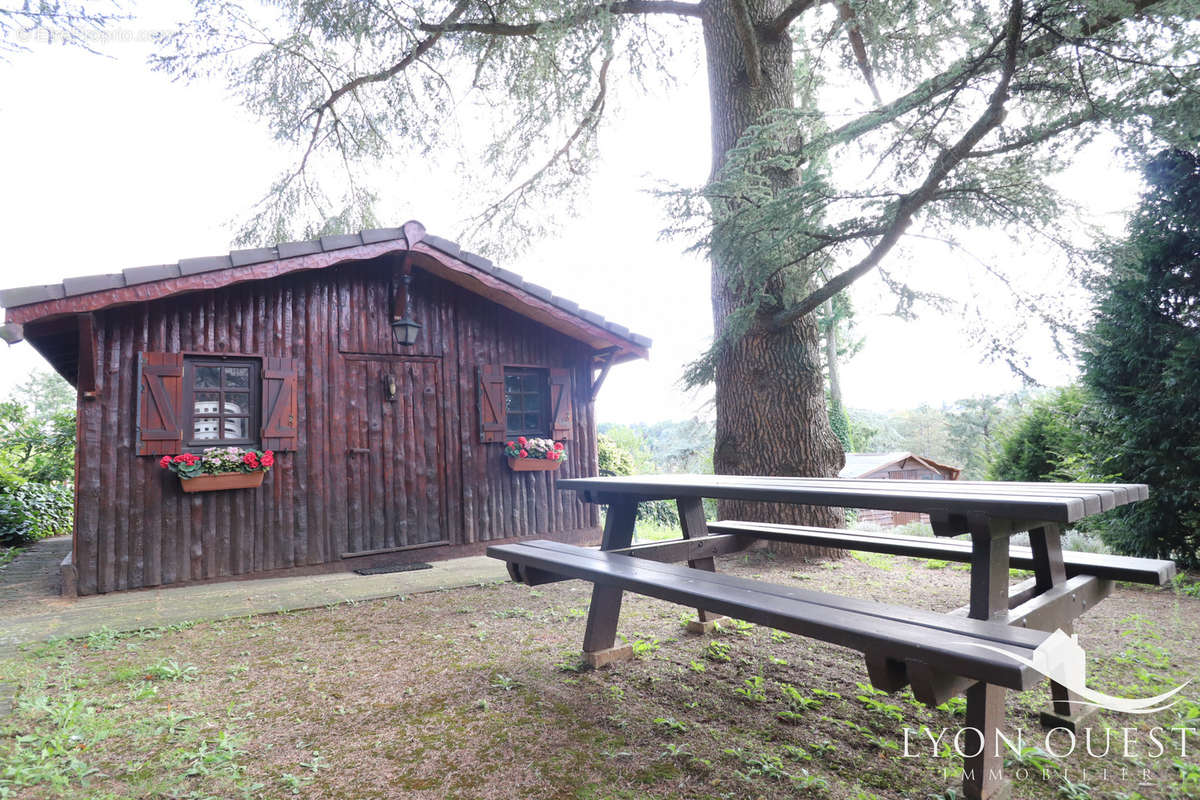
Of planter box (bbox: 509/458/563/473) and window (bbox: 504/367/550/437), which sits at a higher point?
window (bbox: 504/367/550/437)

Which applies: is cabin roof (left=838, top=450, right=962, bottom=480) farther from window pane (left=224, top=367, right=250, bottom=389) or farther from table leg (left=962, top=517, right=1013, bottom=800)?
table leg (left=962, top=517, right=1013, bottom=800)

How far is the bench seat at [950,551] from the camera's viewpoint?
221 centimetres

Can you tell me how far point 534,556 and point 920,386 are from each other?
1836 inches

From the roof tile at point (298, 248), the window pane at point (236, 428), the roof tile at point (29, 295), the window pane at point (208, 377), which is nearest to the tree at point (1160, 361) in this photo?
the roof tile at point (298, 248)

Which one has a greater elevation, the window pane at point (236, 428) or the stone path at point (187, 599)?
the window pane at point (236, 428)

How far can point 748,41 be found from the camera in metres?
5.84

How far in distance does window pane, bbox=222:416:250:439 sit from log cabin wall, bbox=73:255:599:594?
418 millimetres

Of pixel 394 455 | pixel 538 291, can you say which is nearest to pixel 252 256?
A: pixel 394 455

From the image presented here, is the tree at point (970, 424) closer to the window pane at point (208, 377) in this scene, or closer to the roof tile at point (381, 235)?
the roof tile at point (381, 235)

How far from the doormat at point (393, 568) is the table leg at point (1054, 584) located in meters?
5.01

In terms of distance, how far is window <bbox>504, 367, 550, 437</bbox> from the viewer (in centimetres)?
734

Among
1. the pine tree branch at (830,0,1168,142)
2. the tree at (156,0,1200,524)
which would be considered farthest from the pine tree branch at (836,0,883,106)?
the pine tree branch at (830,0,1168,142)

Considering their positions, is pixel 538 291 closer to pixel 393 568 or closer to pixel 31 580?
pixel 393 568

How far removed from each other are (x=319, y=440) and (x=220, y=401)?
92cm
